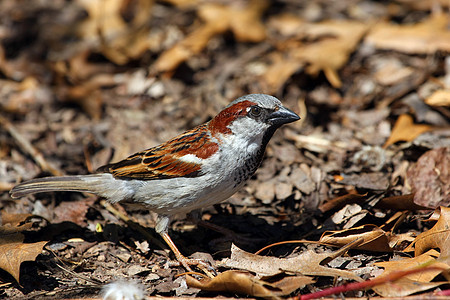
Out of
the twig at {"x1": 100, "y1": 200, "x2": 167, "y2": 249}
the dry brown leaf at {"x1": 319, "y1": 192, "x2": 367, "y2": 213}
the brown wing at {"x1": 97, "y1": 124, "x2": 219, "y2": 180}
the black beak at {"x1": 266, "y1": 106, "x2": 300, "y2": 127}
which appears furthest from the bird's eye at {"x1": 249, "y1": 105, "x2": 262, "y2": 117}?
the twig at {"x1": 100, "y1": 200, "x2": 167, "y2": 249}

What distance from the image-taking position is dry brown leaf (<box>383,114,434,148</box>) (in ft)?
21.0

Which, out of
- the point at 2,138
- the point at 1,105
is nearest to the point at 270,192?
the point at 2,138

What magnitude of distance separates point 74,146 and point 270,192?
3.08 m

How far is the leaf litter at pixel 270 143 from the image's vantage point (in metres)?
4.71

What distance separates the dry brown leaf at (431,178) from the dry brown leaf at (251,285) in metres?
1.88

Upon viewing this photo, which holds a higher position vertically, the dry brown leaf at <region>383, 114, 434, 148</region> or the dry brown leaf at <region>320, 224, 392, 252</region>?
the dry brown leaf at <region>383, 114, 434, 148</region>

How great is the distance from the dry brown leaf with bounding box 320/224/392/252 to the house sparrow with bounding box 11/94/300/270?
1006mm

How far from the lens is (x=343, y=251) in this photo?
183 inches

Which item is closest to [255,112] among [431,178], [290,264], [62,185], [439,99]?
[290,264]

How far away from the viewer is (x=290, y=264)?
4504mm

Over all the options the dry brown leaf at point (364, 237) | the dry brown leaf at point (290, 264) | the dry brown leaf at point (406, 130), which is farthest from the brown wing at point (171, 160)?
the dry brown leaf at point (406, 130)

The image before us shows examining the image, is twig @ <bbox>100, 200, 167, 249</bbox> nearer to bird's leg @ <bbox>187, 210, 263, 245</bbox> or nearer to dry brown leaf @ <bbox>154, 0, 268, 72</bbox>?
bird's leg @ <bbox>187, 210, 263, 245</bbox>

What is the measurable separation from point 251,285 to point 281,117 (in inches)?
68.8

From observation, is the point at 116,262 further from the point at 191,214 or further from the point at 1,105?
the point at 1,105
